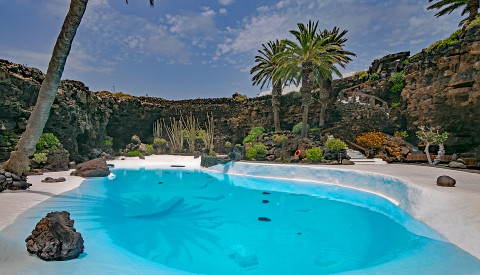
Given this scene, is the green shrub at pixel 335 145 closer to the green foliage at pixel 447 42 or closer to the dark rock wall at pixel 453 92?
the dark rock wall at pixel 453 92

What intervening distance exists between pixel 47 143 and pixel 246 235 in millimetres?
15070

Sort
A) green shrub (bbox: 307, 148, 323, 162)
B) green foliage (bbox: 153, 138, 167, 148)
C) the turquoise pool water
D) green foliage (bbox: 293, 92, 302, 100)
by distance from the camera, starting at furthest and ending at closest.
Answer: green foliage (bbox: 153, 138, 167, 148), green foliage (bbox: 293, 92, 302, 100), green shrub (bbox: 307, 148, 323, 162), the turquoise pool water

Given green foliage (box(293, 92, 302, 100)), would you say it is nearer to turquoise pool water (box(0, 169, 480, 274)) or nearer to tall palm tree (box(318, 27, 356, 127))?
tall palm tree (box(318, 27, 356, 127))

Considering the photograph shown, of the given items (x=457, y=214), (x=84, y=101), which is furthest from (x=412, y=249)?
(x=84, y=101)

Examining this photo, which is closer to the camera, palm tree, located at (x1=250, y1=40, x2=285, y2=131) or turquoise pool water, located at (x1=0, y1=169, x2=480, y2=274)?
turquoise pool water, located at (x1=0, y1=169, x2=480, y2=274)

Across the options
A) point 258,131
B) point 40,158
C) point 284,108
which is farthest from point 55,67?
point 284,108

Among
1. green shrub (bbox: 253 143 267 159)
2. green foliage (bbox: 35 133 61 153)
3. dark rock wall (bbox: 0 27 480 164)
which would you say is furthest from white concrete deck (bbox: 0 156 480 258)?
green shrub (bbox: 253 143 267 159)

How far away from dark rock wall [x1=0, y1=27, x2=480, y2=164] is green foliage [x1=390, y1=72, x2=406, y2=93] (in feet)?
2.04

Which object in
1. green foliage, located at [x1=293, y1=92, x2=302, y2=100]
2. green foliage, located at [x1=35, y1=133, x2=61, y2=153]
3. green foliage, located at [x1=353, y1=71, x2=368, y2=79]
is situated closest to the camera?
green foliage, located at [x1=35, y1=133, x2=61, y2=153]

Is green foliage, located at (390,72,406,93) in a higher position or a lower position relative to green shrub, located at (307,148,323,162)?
higher

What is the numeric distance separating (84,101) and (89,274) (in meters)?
20.0

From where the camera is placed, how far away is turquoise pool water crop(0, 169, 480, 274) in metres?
4.20

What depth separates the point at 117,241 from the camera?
537cm

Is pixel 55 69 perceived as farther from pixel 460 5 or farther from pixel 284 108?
pixel 460 5
